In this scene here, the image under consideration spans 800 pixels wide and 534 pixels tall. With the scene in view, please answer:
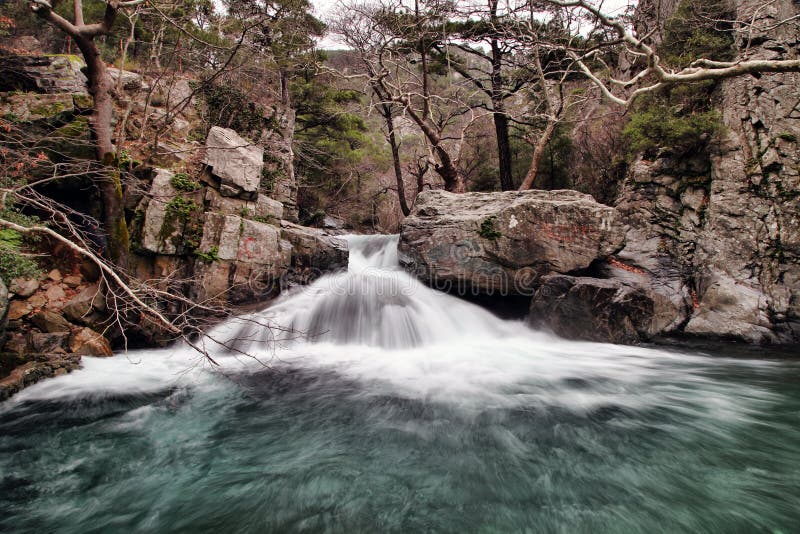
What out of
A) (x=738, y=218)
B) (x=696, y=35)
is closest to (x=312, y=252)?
(x=738, y=218)

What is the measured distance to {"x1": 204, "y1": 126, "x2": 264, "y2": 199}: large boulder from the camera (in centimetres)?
736

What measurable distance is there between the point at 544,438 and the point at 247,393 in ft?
11.9

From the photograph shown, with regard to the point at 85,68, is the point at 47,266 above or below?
below

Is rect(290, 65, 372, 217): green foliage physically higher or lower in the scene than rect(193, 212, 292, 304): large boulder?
higher

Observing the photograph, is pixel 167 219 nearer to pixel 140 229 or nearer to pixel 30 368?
pixel 140 229

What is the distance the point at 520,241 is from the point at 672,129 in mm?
4676

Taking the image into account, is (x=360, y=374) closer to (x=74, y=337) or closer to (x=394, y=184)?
(x=74, y=337)

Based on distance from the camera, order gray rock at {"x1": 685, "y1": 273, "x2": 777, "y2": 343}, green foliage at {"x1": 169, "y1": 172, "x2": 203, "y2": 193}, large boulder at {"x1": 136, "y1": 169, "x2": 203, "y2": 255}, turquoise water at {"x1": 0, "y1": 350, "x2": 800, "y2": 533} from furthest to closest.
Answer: green foliage at {"x1": 169, "y1": 172, "x2": 203, "y2": 193}
gray rock at {"x1": 685, "y1": 273, "x2": 777, "y2": 343}
large boulder at {"x1": 136, "y1": 169, "x2": 203, "y2": 255}
turquoise water at {"x1": 0, "y1": 350, "x2": 800, "y2": 533}

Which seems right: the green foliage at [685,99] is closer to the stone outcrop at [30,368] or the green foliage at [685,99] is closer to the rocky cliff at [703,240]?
the rocky cliff at [703,240]

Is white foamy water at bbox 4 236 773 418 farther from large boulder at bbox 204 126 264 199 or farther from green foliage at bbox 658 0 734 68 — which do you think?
green foliage at bbox 658 0 734 68

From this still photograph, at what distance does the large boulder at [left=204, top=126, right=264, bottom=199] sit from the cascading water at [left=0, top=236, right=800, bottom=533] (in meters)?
3.61

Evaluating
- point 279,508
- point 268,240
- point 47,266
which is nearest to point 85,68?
point 47,266

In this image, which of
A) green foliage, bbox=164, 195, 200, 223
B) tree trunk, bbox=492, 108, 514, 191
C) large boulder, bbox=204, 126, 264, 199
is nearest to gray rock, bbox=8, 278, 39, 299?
green foliage, bbox=164, 195, 200, 223

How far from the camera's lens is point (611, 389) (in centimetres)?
452
